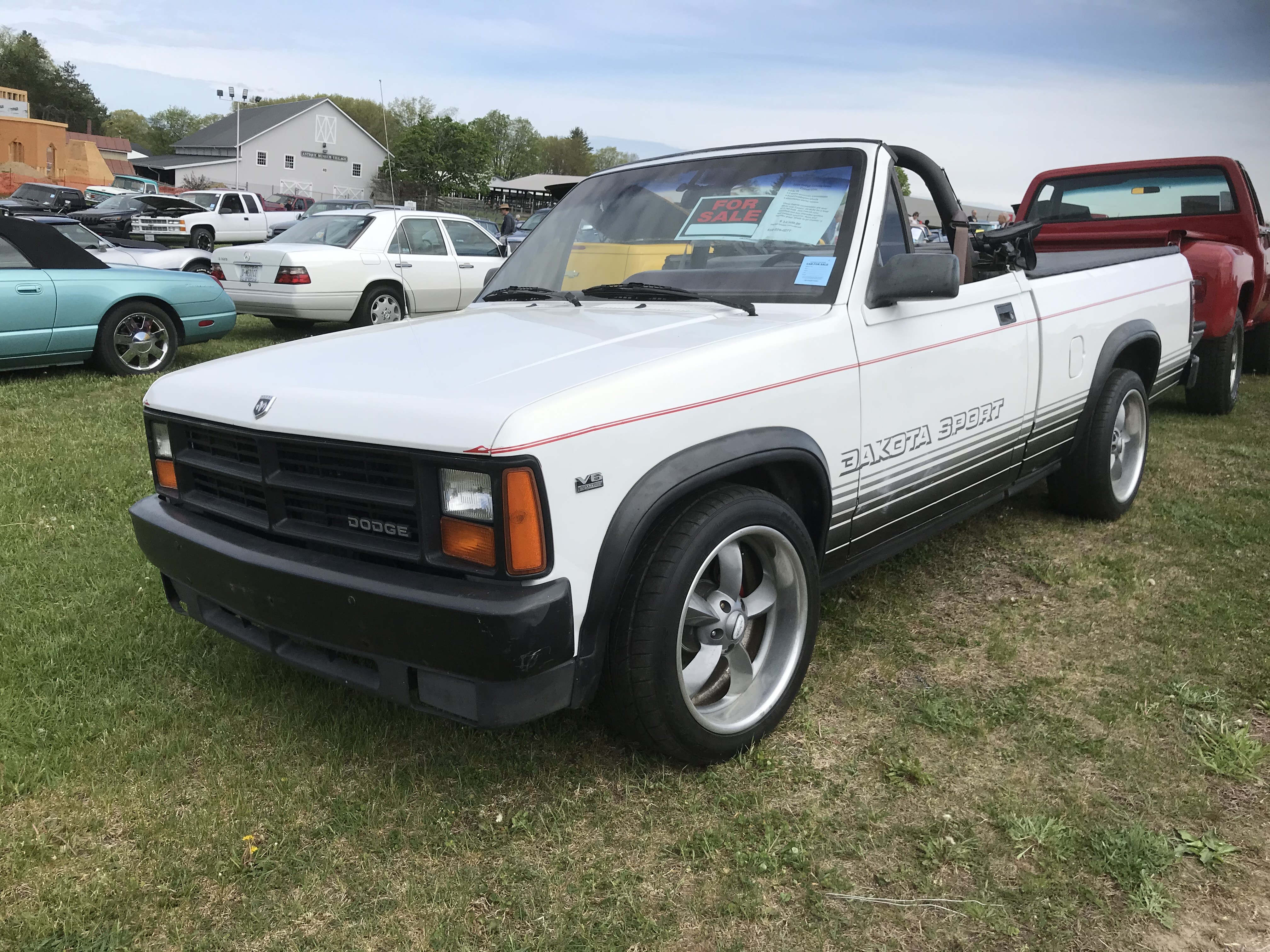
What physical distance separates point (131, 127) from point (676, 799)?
13180 centimetres

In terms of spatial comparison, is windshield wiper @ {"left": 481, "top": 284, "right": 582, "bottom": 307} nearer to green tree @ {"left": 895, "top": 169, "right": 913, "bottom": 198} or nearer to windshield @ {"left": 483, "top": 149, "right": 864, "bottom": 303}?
windshield @ {"left": 483, "top": 149, "right": 864, "bottom": 303}

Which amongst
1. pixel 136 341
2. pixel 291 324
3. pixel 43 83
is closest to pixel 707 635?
pixel 136 341

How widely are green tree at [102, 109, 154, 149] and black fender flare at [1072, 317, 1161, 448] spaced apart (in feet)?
Answer: 393

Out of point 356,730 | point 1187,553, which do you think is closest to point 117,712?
point 356,730

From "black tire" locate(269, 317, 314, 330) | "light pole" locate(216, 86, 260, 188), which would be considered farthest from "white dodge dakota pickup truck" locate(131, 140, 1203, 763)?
"light pole" locate(216, 86, 260, 188)

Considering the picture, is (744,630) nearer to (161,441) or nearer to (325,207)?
(161,441)

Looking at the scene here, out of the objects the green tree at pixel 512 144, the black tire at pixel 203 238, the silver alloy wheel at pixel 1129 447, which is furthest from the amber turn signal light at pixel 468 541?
the green tree at pixel 512 144

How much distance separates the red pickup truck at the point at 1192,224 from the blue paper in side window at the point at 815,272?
460 cm

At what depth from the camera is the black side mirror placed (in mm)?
2982

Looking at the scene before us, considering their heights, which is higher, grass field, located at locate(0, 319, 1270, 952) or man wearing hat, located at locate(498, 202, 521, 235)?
man wearing hat, located at locate(498, 202, 521, 235)

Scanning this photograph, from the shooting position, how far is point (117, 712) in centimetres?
304

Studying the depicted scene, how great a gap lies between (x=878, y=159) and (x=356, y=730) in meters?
2.60

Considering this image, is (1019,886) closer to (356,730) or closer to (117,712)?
(356,730)

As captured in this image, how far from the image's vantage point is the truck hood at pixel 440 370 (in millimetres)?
2236
